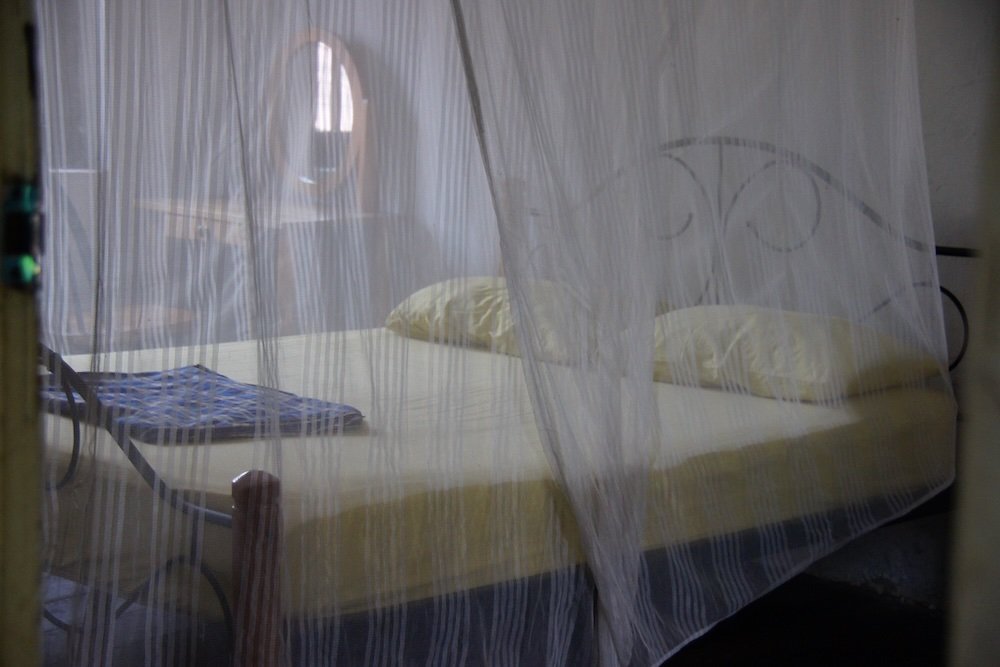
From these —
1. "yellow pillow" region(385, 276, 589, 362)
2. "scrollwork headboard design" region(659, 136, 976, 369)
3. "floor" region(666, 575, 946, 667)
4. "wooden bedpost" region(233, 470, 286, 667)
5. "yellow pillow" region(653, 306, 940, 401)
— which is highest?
"scrollwork headboard design" region(659, 136, 976, 369)

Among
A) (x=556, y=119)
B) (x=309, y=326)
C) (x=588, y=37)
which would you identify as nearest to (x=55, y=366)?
(x=309, y=326)

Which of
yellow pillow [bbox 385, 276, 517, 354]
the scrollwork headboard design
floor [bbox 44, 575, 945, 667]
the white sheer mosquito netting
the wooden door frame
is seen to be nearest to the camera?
the wooden door frame

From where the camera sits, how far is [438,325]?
1.54m

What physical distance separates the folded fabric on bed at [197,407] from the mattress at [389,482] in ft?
0.05

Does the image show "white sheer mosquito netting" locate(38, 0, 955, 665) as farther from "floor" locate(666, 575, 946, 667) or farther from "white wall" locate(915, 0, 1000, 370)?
"white wall" locate(915, 0, 1000, 370)

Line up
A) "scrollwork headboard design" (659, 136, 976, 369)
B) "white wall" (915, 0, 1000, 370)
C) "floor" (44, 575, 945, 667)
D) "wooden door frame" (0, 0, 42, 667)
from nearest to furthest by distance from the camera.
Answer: "wooden door frame" (0, 0, 42, 667) < "scrollwork headboard design" (659, 136, 976, 369) < "floor" (44, 575, 945, 667) < "white wall" (915, 0, 1000, 370)

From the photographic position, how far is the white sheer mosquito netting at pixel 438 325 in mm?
1210

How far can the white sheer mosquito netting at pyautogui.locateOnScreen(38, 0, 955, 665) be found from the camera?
3.97 ft

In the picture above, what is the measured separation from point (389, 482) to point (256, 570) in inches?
10.3

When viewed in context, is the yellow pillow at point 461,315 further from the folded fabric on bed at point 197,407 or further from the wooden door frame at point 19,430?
the wooden door frame at point 19,430

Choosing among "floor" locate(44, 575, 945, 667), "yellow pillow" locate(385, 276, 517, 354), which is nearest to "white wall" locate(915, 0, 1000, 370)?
"floor" locate(44, 575, 945, 667)

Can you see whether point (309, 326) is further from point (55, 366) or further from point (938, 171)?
point (938, 171)

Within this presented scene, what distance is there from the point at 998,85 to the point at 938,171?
269 cm

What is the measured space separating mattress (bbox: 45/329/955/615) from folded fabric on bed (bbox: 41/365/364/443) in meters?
0.02
